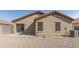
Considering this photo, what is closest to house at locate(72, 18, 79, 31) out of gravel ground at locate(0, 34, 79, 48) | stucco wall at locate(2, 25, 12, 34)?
gravel ground at locate(0, 34, 79, 48)

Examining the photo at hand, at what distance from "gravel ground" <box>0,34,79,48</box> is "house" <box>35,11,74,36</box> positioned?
0.18 metres

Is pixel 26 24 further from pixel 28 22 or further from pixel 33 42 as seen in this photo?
pixel 33 42

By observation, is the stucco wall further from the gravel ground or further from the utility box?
the utility box

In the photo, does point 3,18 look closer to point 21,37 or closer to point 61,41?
point 21,37

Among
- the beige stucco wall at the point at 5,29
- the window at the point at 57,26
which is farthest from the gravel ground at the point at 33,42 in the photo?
the window at the point at 57,26

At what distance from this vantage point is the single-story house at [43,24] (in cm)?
599

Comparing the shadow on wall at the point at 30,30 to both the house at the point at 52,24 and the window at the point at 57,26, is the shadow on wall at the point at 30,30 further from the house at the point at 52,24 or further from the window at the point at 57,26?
the window at the point at 57,26

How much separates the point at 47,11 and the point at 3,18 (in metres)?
1.22

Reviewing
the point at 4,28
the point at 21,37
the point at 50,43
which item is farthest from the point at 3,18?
the point at 50,43

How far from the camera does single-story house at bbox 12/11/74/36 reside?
5992 mm

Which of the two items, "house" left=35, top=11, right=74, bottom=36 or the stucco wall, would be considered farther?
"house" left=35, top=11, right=74, bottom=36

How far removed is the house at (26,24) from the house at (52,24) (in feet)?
0.42
